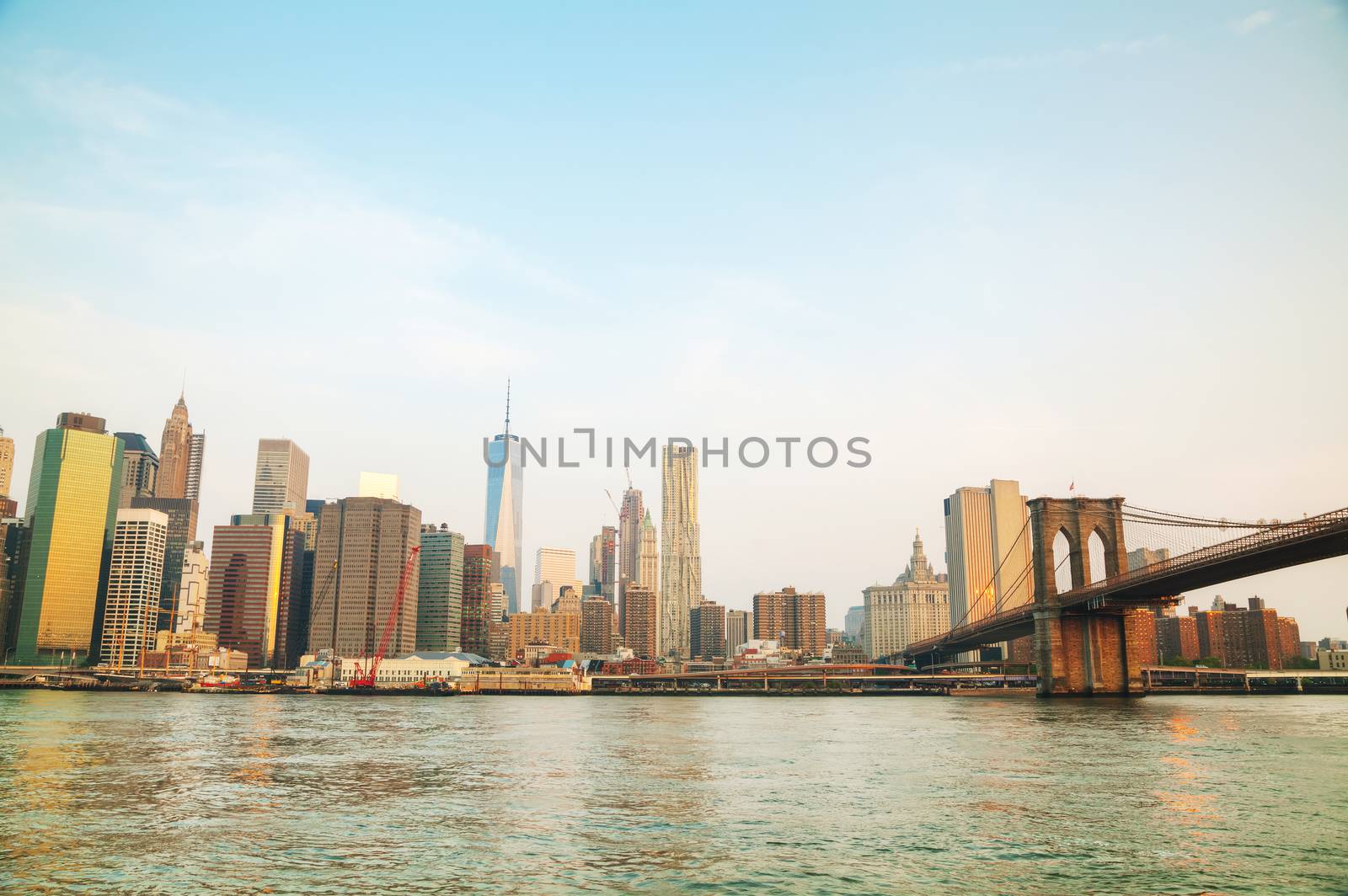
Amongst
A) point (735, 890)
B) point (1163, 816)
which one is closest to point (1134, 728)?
point (1163, 816)

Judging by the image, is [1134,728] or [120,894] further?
[1134,728]

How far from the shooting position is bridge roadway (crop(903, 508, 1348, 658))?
65312 millimetres

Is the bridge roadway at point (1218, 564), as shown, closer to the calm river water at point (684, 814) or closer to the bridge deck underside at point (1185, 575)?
the bridge deck underside at point (1185, 575)

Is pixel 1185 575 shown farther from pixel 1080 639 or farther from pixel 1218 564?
pixel 1080 639

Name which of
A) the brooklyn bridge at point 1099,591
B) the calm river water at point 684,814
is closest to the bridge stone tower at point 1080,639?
the brooklyn bridge at point 1099,591

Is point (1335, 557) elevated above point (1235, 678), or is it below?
above

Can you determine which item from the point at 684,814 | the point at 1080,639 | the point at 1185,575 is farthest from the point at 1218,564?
the point at 684,814

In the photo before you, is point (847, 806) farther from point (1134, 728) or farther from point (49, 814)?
point (1134, 728)

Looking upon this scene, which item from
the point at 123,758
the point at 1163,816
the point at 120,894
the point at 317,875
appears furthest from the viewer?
the point at 123,758

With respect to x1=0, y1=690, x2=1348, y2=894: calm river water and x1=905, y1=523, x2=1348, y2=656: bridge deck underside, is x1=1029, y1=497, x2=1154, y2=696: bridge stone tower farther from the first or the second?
x1=0, y1=690, x2=1348, y2=894: calm river water

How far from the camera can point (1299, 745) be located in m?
48.8

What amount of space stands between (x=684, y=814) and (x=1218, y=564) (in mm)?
64476

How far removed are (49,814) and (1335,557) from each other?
78497 millimetres

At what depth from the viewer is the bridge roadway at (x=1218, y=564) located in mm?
65312
